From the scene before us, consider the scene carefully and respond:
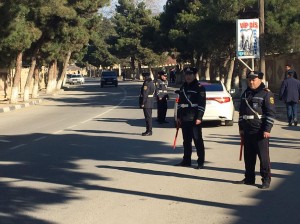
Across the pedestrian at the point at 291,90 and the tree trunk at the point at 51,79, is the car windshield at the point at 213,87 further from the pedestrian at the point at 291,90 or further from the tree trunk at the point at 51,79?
the tree trunk at the point at 51,79

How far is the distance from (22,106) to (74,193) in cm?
2500

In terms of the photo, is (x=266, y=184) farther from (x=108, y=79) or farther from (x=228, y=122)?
(x=108, y=79)

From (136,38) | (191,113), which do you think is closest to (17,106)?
(191,113)

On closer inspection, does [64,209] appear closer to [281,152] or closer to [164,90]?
[281,152]

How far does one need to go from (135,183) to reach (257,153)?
1.99 metres

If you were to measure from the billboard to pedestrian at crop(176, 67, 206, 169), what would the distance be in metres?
13.2

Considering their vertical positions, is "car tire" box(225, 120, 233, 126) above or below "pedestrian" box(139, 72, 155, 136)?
below

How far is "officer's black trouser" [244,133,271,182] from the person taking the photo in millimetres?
8188

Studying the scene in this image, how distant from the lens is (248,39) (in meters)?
23.0

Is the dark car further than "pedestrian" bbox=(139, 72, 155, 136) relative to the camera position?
Yes

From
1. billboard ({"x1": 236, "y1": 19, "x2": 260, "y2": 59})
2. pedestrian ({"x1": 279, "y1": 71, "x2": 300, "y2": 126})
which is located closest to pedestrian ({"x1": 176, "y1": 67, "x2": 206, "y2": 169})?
pedestrian ({"x1": 279, "y1": 71, "x2": 300, "y2": 126})

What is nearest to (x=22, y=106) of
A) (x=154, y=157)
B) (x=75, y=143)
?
(x=75, y=143)

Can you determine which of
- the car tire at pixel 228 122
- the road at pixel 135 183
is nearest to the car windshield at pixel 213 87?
the car tire at pixel 228 122

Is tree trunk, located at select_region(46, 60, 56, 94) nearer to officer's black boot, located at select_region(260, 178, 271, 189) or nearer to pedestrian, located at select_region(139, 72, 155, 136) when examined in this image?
pedestrian, located at select_region(139, 72, 155, 136)
